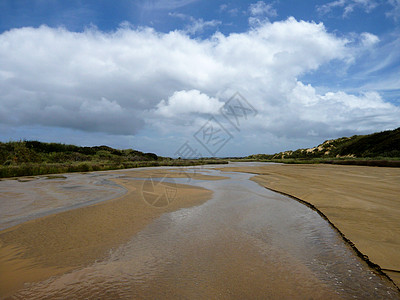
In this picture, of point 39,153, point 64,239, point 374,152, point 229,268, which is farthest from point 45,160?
point 374,152

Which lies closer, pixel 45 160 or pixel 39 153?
pixel 45 160

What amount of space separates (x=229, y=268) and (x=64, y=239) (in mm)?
3413

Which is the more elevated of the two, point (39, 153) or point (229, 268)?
point (39, 153)

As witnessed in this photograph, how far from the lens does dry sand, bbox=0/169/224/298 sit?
3.08 meters

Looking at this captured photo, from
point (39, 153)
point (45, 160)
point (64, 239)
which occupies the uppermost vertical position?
point (39, 153)

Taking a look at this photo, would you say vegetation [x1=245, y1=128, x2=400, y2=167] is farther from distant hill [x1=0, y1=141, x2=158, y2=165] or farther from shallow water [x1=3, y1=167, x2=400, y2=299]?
distant hill [x1=0, y1=141, x2=158, y2=165]

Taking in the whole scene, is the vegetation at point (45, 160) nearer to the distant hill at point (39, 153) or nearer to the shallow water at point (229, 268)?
the distant hill at point (39, 153)

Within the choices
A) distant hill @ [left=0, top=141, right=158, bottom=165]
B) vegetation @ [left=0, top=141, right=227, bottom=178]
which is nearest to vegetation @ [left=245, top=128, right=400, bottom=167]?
vegetation @ [left=0, top=141, right=227, bottom=178]

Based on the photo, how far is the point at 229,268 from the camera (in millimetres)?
3057

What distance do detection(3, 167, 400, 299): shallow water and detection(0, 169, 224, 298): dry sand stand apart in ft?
1.02

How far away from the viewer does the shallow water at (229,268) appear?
2.49 meters

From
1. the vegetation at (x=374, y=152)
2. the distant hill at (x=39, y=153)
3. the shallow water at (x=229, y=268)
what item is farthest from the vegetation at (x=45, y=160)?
the vegetation at (x=374, y=152)

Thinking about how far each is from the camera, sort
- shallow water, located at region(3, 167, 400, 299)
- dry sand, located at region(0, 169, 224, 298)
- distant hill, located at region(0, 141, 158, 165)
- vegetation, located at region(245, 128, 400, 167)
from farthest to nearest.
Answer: distant hill, located at region(0, 141, 158, 165) → vegetation, located at region(245, 128, 400, 167) → dry sand, located at region(0, 169, 224, 298) → shallow water, located at region(3, 167, 400, 299)

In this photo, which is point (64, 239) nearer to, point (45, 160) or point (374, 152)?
point (45, 160)
